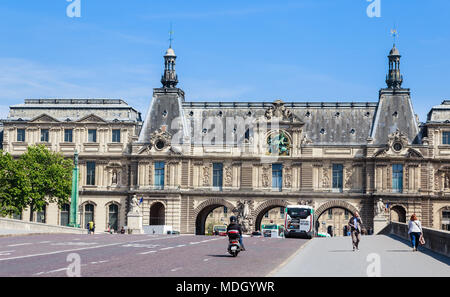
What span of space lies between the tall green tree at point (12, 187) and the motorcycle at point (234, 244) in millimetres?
58834

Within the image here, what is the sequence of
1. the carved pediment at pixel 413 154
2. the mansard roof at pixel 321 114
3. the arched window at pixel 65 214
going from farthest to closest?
the arched window at pixel 65 214 → the mansard roof at pixel 321 114 → the carved pediment at pixel 413 154

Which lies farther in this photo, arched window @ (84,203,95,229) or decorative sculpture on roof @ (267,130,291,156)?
arched window @ (84,203,95,229)

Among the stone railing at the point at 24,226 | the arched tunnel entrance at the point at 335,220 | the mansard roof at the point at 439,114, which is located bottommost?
the arched tunnel entrance at the point at 335,220

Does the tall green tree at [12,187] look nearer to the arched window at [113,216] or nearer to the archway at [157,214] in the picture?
the arched window at [113,216]

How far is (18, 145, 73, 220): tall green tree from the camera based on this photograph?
311 feet

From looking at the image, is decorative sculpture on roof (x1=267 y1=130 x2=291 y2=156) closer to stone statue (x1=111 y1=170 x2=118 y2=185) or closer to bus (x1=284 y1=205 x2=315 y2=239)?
stone statue (x1=111 y1=170 x2=118 y2=185)

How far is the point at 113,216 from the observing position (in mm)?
101312

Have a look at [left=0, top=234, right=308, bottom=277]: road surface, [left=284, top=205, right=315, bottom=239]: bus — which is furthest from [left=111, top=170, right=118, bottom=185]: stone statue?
[left=0, top=234, right=308, bottom=277]: road surface

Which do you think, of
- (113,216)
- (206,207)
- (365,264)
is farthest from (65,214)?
(365,264)

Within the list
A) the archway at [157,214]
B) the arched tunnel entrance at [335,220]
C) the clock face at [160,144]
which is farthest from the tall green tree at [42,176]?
the arched tunnel entrance at [335,220]

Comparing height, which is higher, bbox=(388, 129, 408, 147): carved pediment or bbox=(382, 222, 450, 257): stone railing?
bbox=(388, 129, 408, 147): carved pediment

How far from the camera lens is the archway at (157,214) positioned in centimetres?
10022

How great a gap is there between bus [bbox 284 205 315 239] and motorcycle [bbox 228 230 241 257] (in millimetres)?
37830

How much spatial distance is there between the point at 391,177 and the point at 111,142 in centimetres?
3482
